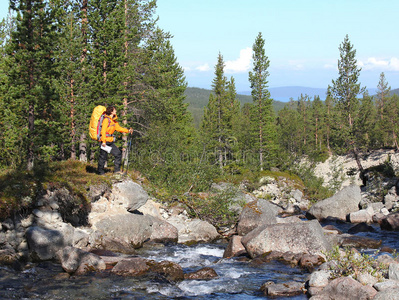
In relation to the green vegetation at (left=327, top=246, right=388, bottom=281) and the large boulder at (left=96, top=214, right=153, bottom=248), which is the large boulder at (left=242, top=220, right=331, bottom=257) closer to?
the green vegetation at (left=327, top=246, right=388, bottom=281)

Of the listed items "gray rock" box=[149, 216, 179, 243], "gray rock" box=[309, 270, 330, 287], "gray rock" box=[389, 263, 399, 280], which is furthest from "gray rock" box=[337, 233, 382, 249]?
"gray rock" box=[149, 216, 179, 243]

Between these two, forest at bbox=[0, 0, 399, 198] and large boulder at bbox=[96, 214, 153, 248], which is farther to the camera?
forest at bbox=[0, 0, 399, 198]

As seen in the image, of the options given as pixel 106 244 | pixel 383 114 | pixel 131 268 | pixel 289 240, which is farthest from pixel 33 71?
pixel 383 114

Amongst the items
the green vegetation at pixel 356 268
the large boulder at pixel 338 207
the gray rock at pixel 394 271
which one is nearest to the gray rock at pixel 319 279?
the green vegetation at pixel 356 268

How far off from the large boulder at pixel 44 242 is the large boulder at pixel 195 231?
5452mm

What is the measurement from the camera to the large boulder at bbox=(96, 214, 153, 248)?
1350cm

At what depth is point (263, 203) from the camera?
1827 cm

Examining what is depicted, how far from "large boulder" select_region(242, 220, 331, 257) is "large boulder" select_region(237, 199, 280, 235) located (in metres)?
3.22

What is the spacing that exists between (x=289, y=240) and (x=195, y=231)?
15.3 ft

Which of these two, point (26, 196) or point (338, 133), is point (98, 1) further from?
point (338, 133)

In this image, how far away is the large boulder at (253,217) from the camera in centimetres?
1653

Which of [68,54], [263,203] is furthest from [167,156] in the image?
[68,54]

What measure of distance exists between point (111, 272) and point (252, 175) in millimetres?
31609

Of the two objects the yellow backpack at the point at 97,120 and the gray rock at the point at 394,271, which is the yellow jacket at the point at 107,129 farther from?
the gray rock at the point at 394,271
